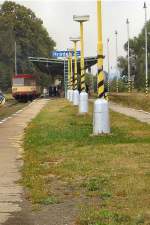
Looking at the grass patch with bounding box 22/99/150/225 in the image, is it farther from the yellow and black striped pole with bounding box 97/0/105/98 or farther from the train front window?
the train front window

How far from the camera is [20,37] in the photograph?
11062 centimetres

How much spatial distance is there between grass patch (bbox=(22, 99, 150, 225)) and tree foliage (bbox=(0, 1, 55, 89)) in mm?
85949

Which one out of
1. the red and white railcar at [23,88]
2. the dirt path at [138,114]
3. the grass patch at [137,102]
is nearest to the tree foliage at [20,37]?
the red and white railcar at [23,88]

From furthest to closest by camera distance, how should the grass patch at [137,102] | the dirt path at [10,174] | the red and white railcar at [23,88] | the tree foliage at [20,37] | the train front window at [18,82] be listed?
the tree foliage at [20,37] < the train front window at [18,82] < the red and white railcar at [23,88] < the grass patch at [137,102] < the dirt path at [10,174]

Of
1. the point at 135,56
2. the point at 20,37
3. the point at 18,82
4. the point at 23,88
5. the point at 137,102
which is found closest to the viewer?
the point at 137,102

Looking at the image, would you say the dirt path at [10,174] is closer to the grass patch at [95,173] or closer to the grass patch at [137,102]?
the grass patch at [95,173]

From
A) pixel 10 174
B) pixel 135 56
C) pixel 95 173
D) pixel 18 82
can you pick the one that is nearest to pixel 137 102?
pixel 18 82

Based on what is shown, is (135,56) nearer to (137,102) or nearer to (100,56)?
(137,102)

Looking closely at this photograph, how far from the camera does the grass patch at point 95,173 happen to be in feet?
27.3

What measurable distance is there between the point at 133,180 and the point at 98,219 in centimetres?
266

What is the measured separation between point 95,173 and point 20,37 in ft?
330

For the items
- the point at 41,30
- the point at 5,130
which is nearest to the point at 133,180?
the point at 5,130

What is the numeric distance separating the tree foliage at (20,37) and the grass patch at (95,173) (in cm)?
8595

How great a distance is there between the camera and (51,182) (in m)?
10.8
